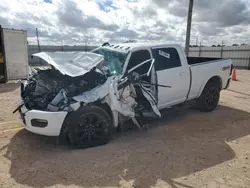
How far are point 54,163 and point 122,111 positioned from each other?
4.89ft

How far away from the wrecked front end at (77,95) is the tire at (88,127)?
0.09 ft

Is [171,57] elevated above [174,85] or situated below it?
above

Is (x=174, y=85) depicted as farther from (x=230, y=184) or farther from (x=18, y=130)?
(x=18, y=130)

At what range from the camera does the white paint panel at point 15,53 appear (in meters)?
12.3

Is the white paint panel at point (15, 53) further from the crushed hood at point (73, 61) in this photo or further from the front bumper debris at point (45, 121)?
the front bumper debris at point (45, 121)

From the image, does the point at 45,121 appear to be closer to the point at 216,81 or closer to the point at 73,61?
the point at 73,61

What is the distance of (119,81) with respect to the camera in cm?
436

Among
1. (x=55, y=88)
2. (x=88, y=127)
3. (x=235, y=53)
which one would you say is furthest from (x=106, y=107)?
(x=235, y=53)

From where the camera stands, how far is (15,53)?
12.7m

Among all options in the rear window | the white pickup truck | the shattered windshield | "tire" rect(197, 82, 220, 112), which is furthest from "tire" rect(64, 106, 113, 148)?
"tire" rect(197, 82, 220, 112)

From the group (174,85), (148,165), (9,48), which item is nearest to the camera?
(148,165)

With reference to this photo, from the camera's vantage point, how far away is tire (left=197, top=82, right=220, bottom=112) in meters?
6.55

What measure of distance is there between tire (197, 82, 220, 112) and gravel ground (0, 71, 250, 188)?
1028mm

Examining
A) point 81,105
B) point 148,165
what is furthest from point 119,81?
point 148,165
